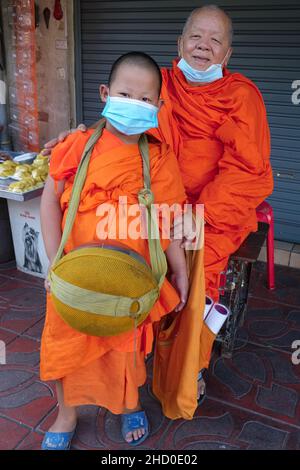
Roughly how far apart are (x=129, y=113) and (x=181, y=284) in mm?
737

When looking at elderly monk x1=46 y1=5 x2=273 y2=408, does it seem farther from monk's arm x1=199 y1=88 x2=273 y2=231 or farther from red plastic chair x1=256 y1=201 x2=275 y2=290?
red plastic chair x1=256 y1=201 x2=275 y2=290

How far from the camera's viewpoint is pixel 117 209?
1487mm

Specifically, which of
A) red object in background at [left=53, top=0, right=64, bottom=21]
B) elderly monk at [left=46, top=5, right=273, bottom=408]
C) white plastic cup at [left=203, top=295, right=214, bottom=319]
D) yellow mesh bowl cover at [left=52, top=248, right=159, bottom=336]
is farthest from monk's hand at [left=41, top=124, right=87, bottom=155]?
red object in background at [left=53, top=0, right=64, bottom=21]

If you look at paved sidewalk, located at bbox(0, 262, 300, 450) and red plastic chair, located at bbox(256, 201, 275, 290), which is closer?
paved sidewalk, located at bbox(0, 262, 300, 450)

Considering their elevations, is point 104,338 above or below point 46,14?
below

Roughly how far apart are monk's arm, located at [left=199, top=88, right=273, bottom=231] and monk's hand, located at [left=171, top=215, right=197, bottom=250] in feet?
0.70

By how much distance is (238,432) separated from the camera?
6.67 feet

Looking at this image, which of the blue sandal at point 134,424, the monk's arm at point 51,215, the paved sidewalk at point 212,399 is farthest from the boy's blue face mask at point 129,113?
the paved sidewalk at point 212,399

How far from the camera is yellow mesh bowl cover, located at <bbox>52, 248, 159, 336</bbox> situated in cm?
132

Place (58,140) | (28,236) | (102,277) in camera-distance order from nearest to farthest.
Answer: (102,277), (58,140), (28,236)

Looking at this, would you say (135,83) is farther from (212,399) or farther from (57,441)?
(212,399)

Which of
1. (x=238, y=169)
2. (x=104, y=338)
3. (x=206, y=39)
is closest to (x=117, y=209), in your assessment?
(x=104, y=338)

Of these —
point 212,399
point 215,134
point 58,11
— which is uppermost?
point 58,11

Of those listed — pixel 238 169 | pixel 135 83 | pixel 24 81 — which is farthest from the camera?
pixel 24 81
